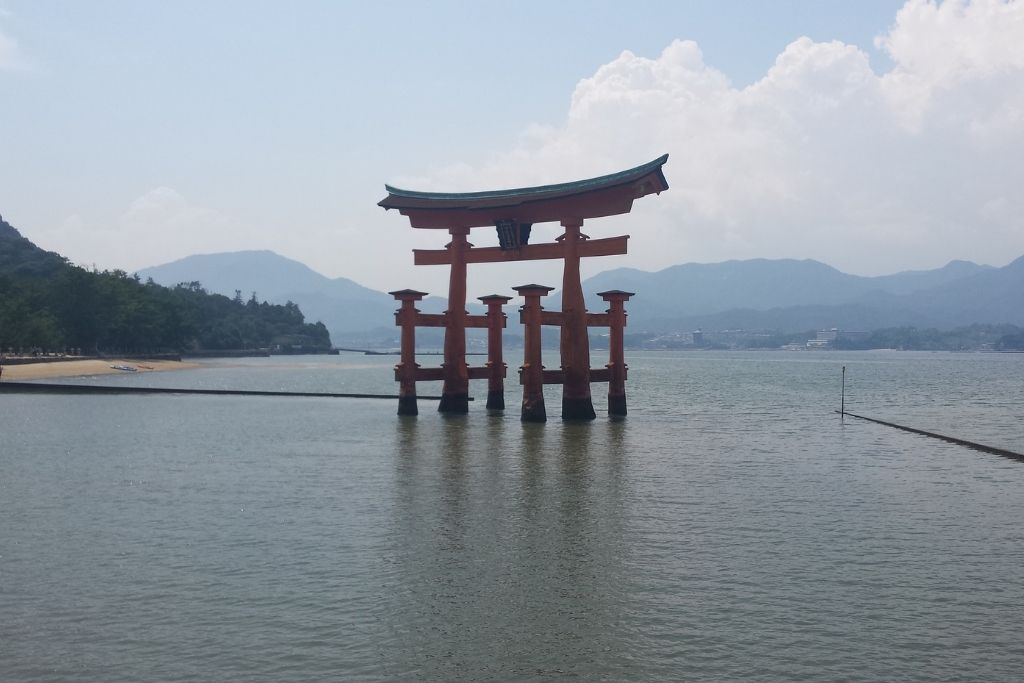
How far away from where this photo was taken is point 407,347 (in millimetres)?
37562

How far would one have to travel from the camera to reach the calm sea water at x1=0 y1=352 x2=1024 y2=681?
9969 millimetres

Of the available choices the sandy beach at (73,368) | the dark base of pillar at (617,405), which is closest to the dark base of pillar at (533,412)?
the dark base of pillar at (617,405)

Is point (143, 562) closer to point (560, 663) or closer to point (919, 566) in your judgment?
point (560, 663)

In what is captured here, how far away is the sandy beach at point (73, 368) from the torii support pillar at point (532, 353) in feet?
153

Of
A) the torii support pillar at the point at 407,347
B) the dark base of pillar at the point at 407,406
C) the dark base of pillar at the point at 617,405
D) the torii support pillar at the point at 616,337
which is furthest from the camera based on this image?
the dark base of pillar at the point at 617,405

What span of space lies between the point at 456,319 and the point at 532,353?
182 inches

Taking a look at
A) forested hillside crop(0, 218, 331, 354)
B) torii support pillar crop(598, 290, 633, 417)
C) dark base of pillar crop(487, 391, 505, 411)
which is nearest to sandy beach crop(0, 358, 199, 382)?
forested hillside crop(0, 218, 331, 354)

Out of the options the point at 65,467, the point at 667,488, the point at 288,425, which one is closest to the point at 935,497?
the point at 667,488

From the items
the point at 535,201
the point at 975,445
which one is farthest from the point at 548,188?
the point at 975,445

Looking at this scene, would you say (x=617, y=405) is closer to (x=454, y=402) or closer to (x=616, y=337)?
(x=616, y=337)

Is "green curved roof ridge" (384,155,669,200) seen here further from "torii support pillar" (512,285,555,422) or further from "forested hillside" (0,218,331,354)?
"forested hillside" (0,218,331,354)

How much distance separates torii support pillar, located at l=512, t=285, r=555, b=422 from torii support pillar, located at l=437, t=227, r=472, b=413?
3280 millimetres

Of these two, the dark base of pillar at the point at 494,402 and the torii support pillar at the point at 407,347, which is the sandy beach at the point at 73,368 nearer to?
the torii support pillar at the point at 407,347

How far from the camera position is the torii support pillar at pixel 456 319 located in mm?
37781
